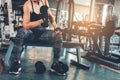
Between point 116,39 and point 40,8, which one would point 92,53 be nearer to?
point 40,8

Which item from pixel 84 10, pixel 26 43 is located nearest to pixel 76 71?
pixel 26 43

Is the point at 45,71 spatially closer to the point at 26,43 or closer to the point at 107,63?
the point at 26,43

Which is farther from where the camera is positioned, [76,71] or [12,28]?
[12,28]

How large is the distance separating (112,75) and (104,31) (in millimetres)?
1256

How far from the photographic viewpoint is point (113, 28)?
165 inches

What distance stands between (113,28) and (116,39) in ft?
14.2

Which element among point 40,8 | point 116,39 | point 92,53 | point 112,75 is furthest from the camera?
point 116,39

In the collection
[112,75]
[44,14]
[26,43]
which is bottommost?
[112,75]

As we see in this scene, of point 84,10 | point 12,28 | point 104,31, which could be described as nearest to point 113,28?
point 104,31

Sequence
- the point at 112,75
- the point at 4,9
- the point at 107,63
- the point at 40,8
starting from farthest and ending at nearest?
the point at 4,9
the point at 107,63
the point at 112,75
the point at 40,8

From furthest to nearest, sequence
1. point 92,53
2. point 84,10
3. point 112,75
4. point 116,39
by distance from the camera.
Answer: point 84,10, point 116,39, point 92,53, point 112,75

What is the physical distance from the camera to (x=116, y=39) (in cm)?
836

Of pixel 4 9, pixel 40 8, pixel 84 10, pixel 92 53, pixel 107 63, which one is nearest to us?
pixel 40 8

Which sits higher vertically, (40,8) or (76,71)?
(40,8)
